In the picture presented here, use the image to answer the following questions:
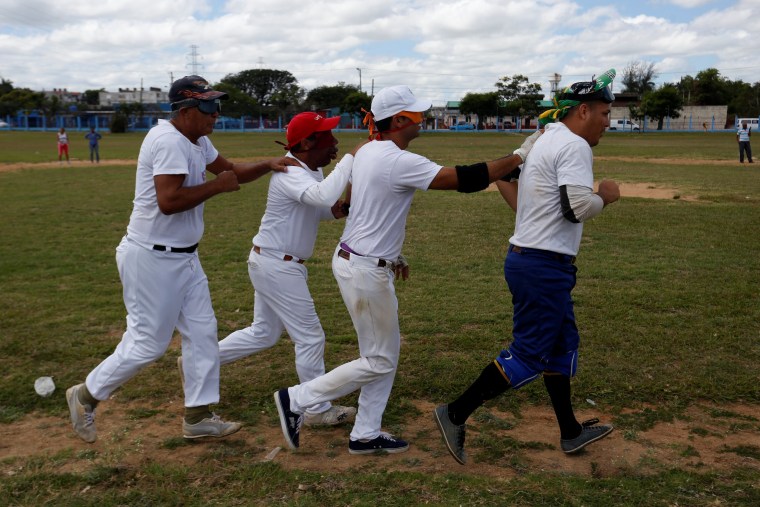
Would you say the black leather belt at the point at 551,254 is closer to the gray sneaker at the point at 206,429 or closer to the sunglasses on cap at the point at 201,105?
the sunglasses on cap at the point at 201,105

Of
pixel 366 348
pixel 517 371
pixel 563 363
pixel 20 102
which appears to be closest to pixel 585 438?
pixel 563 363

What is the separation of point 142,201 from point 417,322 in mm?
3360

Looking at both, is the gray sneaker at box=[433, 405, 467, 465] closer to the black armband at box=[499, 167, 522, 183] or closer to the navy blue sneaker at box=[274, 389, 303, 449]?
the navy blue sneaker at box=[274, 389, 303, 449]

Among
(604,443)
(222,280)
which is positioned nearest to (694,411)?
(604,443)

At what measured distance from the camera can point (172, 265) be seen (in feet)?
14.3

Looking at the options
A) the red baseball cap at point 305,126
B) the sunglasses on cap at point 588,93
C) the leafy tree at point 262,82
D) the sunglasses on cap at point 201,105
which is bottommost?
the red baseball cap at point 305,126

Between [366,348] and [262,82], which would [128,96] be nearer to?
[262,82]

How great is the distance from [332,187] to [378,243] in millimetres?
438

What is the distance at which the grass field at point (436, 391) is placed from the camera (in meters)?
3.87

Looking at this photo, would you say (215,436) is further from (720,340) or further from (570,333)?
(720,340)

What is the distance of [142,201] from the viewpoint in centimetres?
437

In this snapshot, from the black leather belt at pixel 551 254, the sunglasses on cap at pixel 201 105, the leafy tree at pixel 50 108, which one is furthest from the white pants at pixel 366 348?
the leafy tree at pixel 50 108

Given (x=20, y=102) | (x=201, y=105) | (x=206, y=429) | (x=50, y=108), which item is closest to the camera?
(x=201, y=105)

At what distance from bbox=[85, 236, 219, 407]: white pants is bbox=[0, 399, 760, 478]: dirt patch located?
14.3 inches
